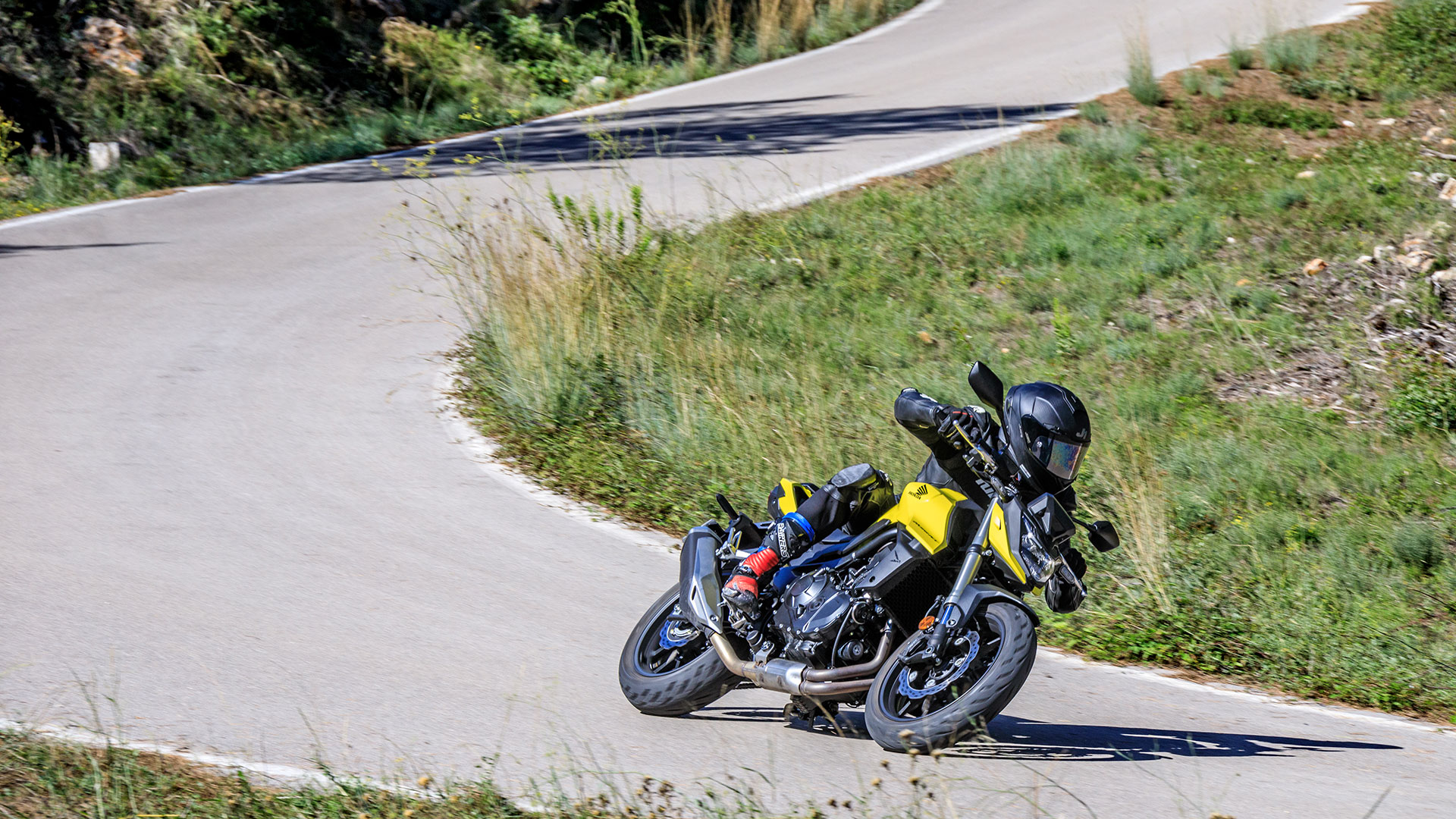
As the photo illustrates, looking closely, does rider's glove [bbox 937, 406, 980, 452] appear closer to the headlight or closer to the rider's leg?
the headlight

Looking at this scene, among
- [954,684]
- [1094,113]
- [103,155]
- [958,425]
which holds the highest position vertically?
[103,155]

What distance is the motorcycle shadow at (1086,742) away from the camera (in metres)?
5.11

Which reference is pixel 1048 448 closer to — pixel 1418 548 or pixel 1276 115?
pixel 1418 548

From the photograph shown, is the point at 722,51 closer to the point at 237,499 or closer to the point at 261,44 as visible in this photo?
the point at 261,44

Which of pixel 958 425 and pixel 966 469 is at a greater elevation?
pixel 958 425

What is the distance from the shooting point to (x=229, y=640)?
6.02 meters

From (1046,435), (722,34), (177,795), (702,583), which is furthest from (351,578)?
(722,34)

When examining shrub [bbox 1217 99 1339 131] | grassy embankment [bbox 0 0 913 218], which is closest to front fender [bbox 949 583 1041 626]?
shrub [bbox 1217 99 1339 131]

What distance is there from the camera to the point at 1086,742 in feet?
17.5

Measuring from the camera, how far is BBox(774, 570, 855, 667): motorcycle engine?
16.3 feet

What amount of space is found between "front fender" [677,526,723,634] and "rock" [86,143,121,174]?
12.4 meters

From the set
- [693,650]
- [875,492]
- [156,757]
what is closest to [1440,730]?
[875,492]

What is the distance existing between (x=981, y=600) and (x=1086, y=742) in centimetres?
108

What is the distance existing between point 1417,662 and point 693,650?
361 centimetres
